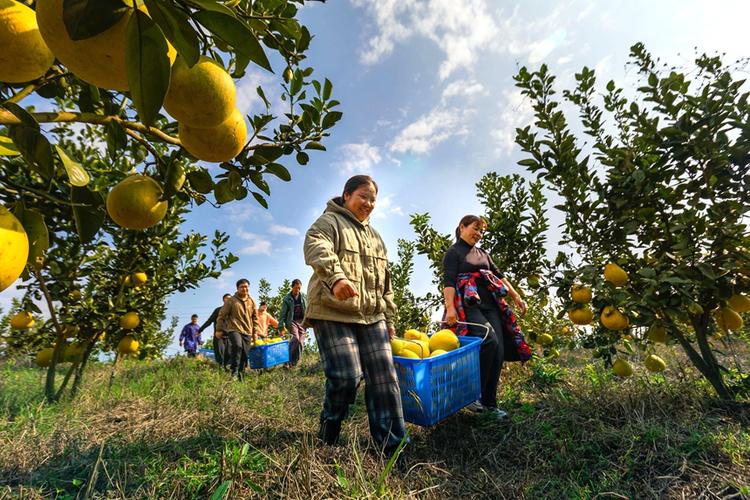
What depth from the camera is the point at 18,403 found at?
351 cm

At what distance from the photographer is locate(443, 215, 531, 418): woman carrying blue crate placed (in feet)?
9.76

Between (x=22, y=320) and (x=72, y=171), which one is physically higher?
(x=22, y=320)

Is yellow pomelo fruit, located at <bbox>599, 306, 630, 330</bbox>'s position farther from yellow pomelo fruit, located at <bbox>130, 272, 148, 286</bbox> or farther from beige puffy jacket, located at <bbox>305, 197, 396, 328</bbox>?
yellow pomelo fruit, located at <bbox>130, 272, 148, 286</bbox>

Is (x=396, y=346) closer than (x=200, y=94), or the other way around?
(x=200, y=94)

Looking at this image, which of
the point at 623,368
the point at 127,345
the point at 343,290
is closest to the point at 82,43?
the point at 343,290

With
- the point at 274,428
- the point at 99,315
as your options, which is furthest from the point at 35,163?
the point at 99,315

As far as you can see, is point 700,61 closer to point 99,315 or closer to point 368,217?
point 368,217

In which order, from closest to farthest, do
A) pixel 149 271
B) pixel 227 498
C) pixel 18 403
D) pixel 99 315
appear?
pixel 227 498
pixel 18 403
pixel 99 315
pixel 149 271

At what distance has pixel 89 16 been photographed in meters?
0.46

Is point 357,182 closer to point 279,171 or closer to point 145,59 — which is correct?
point 279,171

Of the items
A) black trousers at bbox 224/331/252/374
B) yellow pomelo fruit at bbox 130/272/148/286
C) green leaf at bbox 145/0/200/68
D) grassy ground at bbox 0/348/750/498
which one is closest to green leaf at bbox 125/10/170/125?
green leaf at bbox 145/0/200/68

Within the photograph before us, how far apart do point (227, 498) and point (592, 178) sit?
3.12 m

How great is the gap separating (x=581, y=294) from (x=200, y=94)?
3.01 metres

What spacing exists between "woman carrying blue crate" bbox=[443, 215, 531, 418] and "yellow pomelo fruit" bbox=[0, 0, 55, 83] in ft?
9.22
